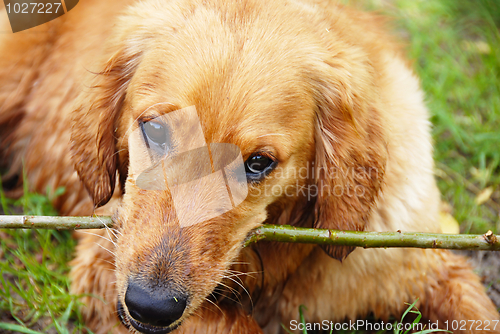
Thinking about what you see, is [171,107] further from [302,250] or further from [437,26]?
[437,26]

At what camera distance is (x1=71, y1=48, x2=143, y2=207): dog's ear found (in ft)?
8.04

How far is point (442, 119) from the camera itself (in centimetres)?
399

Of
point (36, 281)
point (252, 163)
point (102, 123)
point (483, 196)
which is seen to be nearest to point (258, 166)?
point (252, 163)

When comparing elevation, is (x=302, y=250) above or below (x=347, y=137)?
below

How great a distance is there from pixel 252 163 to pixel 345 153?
1.70ft

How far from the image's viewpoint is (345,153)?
91.4 inches

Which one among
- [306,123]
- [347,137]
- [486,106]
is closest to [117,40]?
[306,123]

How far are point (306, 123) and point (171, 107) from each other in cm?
69

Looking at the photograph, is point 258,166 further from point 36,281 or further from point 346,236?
point 36,281

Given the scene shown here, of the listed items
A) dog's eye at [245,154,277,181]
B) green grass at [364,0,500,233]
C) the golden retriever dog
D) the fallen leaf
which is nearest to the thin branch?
the golden retriever dog

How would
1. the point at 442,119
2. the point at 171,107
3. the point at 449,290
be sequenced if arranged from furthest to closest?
1. the point at 442,119
2. the point at 449,290
3. the point at 171,107

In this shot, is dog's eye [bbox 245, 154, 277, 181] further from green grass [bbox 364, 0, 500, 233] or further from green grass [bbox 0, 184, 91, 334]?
green grass [bbox 364, 0, 500, 233]

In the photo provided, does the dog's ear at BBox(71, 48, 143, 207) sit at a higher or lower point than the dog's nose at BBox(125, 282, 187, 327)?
higher

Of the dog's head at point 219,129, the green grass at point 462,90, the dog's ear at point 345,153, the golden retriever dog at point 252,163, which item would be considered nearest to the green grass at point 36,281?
the golden retriever dog at point 252,163
